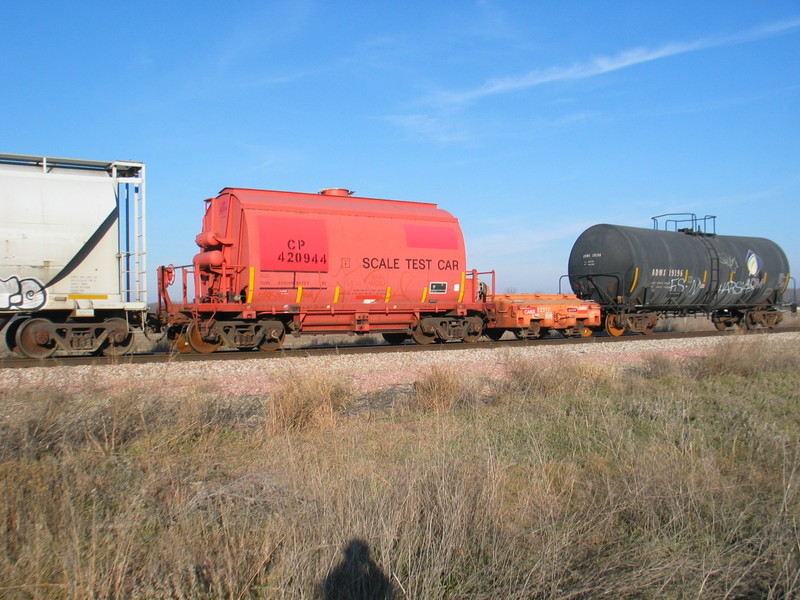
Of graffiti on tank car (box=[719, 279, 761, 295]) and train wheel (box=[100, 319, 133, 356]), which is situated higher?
graffiti on tank car (box=[719, 279, 761, 295])

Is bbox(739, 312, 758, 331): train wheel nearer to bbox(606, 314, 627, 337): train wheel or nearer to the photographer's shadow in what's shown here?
bbox(606, 314, 627, 337): train wheel

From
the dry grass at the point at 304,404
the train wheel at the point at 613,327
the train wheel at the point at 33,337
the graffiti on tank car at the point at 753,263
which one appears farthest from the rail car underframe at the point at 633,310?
the train wheel at the point at 33,337

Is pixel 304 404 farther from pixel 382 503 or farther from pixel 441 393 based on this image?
pixel 382 503

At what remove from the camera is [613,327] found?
69.4 ft

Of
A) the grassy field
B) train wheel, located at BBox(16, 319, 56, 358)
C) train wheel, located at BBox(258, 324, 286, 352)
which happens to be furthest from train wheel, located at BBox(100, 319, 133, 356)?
the grassy field

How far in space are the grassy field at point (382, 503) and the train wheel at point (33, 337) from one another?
6392mm

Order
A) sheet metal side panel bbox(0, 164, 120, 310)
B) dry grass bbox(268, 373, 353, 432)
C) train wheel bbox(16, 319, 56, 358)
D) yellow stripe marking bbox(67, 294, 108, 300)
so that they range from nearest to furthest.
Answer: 1. dry grass bbox(268, 373, 353, 432)
2. sheet metal side panel bbox(0, 164, 120, 310)
3. train wheel bbox(16, 319, 56, 358)
4. yellow stripe marking bbox(67, 294, 108, 300)

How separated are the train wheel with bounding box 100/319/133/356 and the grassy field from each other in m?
6.41

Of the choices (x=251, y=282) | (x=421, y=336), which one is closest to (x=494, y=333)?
(x=421, y=336)

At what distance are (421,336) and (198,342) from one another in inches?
234

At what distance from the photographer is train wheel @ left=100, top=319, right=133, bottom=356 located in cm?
1288

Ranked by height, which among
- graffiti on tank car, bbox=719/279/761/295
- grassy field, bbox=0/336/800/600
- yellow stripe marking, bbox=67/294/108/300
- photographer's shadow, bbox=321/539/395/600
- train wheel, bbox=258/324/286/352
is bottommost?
photographer's shadow, bbox=321/539/395/600

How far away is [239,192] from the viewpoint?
49.1ft

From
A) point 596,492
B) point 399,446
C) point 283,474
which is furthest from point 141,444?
point 596,492
